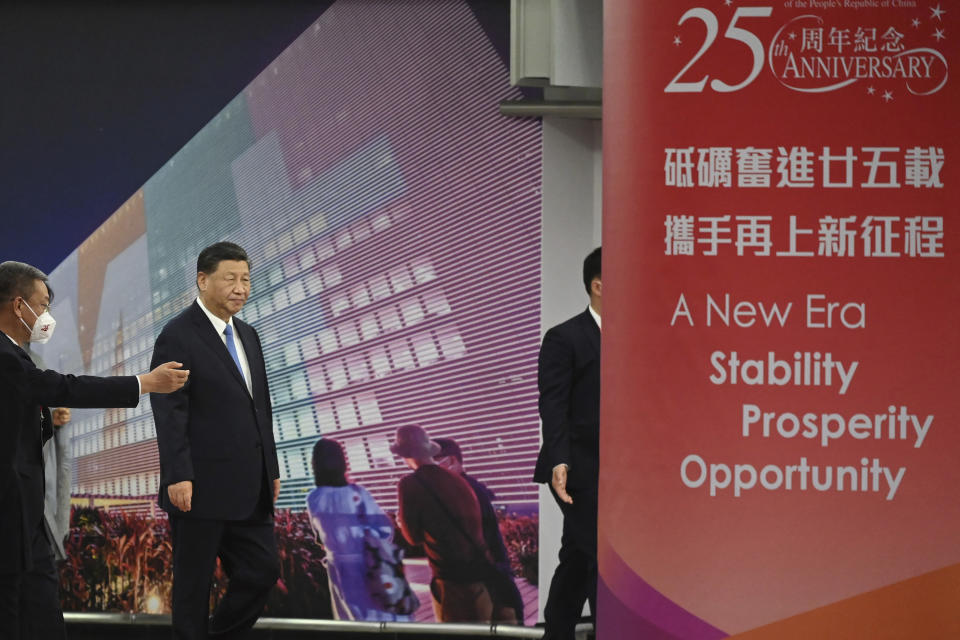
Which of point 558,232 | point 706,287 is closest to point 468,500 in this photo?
point 558,232

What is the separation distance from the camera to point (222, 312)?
12.6 feet

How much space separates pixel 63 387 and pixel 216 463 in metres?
0.64

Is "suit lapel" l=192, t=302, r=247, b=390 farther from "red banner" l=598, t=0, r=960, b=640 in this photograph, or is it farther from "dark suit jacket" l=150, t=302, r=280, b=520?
"red banner" l=598, t=0, r=960, b=640

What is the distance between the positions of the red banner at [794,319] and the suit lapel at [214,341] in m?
1.98

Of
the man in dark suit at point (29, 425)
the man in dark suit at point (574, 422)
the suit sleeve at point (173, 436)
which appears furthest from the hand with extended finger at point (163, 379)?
the man in dark suit at point (574, 422)

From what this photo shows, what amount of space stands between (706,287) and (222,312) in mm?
2170

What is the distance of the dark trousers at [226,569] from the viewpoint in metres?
3.68

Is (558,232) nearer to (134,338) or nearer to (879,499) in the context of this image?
(134,338)

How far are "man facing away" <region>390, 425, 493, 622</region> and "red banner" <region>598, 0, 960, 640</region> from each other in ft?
8.91

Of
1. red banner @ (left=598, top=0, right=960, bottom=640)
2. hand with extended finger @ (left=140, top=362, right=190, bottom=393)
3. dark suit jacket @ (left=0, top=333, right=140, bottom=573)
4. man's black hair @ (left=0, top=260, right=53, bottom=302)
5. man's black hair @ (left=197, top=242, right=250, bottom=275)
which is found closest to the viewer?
red banner @ (left=598, top=0, right=960, bottom=640)

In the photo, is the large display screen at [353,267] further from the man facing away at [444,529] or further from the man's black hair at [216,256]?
the man's black hair at [216,256]

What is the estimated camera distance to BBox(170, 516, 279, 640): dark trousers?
3682mm

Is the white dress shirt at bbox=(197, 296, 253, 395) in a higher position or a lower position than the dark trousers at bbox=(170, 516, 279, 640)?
higher

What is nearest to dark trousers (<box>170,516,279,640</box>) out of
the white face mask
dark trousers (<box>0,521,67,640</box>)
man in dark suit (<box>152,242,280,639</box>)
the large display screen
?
man in dark suit (<box>152,242,280,639</box>)
